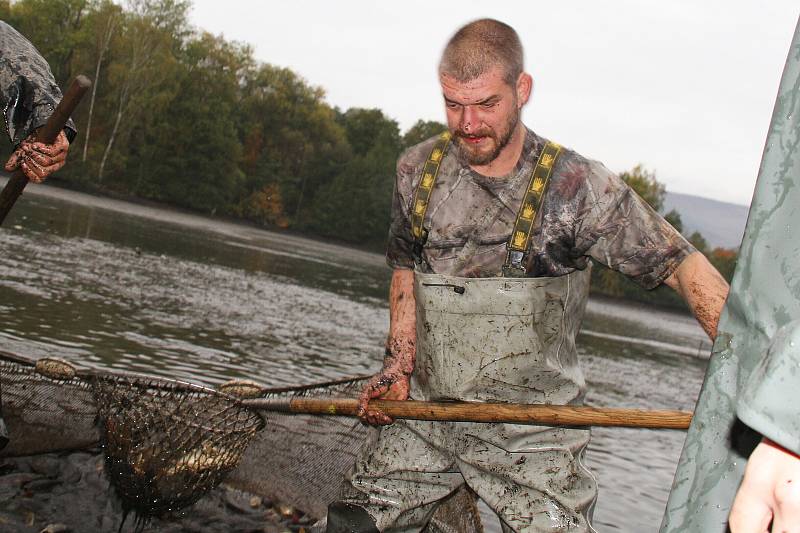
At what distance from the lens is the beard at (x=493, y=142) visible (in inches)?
137

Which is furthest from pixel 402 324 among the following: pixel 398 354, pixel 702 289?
pixel 702 289

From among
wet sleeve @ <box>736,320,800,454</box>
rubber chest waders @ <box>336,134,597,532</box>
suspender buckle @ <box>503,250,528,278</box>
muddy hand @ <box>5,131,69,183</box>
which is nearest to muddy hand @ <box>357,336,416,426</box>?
rubber chest waders @ <box>336,134,597,532</box>

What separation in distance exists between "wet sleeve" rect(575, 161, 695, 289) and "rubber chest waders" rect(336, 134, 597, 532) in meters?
0.20

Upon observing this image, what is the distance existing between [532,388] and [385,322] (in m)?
14.8

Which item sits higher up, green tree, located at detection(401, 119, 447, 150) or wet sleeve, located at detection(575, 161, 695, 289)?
green tree, located at detection(401, 119, 447, 150)

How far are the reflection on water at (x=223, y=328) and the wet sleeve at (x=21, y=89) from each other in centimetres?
458

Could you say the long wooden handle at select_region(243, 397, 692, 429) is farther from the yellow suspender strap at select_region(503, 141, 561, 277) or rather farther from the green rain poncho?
the green rain poncho

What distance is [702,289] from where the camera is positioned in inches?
120

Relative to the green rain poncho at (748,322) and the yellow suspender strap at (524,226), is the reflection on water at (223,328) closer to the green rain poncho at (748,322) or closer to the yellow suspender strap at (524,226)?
the yellow suspender strap at (524,226)

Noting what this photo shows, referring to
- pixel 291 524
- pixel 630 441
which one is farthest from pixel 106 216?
pixel 291 524

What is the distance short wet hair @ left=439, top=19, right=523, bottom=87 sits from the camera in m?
3.47

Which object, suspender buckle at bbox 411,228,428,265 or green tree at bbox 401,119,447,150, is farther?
green tree at bbox 401,119,447,150

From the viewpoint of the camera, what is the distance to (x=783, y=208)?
111 cm

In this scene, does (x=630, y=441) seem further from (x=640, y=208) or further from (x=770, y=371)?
(x=770, y=371)
